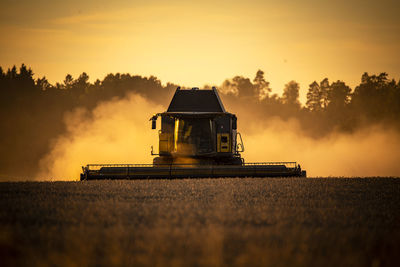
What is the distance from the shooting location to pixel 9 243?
7262 mm

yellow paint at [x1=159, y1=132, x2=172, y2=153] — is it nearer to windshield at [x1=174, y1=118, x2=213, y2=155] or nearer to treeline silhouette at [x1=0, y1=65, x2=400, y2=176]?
windshield at [x1=174, y1=118, x2=213, y2=155]

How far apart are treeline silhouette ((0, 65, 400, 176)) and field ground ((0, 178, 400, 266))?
45.4 m

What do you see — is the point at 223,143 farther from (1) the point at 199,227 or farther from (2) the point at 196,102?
(1) the point at 199,227

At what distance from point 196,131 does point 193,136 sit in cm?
23

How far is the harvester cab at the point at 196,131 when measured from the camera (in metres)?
21.7

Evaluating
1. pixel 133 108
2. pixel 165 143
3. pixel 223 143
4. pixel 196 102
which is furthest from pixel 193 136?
pixel 133 108

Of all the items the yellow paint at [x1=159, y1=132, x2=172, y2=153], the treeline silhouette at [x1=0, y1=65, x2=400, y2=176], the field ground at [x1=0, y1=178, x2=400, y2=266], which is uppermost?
the treeline silhouette at [x1=0, y1=65, x2=400, y2=176]

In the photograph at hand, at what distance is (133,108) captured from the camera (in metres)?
57.8

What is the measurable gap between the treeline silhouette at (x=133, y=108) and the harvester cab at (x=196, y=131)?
35.5m

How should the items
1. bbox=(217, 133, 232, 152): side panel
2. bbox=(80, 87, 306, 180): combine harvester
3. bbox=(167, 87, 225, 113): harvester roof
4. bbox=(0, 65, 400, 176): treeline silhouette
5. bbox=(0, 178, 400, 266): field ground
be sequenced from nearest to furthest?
bbox=(0, 178, 400, 266): field ground, bbox=(80, 87, 306, 180): combine harvester, bbox=(217, 133, 232, 152): side panel, bbox=(167, 87, 225, 113): harvester roof, bbox=(0, 65, 400, 176): treeline silhouette

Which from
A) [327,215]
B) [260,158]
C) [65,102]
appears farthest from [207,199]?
[65,102]

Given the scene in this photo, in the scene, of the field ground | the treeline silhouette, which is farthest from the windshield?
the treeline silhouette

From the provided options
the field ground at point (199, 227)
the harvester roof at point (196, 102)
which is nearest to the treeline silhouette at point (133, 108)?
the harvester roof at point (196, 102)

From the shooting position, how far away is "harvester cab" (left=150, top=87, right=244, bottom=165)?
2172cm
